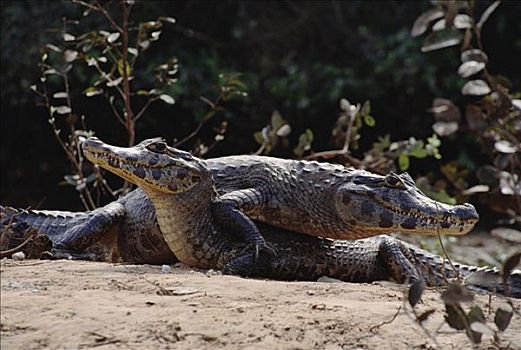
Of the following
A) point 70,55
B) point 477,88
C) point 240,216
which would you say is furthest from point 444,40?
point 70,55

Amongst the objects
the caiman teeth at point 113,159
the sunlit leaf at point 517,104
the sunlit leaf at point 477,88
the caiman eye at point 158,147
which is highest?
the sunlit leaf at point 477,88

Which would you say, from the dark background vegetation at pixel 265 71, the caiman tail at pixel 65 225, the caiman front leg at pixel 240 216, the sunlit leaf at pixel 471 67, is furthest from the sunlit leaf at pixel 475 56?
the dark background vegetation at pixel 265 71

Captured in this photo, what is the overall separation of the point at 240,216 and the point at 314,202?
0.38 meters

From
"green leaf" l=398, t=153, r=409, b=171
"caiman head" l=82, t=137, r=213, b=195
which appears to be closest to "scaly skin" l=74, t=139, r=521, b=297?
"caiman head" l=82, t=137, r=213, b=195

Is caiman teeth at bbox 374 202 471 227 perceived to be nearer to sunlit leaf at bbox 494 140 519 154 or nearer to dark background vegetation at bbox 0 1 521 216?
sunlit leaf at bbox 494 140 519 154

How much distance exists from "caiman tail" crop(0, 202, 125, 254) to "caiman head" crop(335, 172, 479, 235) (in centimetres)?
112

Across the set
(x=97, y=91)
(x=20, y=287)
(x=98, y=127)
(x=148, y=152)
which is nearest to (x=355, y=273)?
(x=148, y=152)

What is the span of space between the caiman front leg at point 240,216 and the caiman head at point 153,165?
0.12m

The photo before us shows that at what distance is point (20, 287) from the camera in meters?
3.61

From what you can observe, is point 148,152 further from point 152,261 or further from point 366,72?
point 366,72

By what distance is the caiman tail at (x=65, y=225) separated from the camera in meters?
5.00

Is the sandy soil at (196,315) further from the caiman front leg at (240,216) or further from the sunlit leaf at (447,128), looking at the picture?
the sunlit leaf at (447,128)

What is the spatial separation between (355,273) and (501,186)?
5.90ft

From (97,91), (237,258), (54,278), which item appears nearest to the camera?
(54,278)
